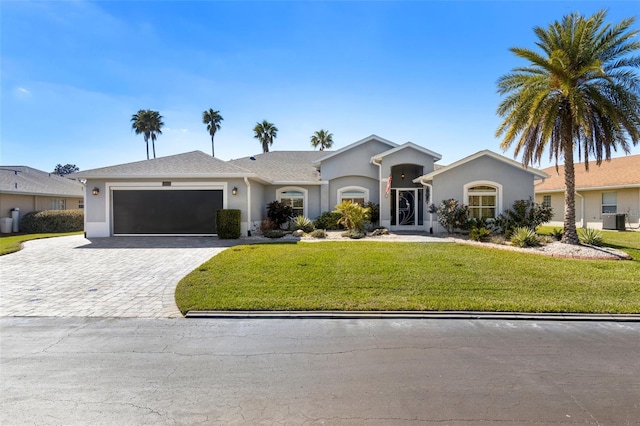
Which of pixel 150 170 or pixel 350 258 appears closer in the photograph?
pixel 350 258

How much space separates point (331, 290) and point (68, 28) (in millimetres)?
13039

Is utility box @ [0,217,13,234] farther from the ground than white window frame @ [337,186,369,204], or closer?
closer

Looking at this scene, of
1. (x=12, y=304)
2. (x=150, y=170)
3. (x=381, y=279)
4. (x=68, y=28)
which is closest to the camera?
(x=12, y=304)

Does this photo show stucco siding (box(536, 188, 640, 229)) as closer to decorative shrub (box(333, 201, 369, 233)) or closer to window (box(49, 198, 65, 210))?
decorative shrub (box(333, 201, 369, 233))

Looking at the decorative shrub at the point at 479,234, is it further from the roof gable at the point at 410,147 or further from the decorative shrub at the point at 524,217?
the roof gable at the point at 410,147

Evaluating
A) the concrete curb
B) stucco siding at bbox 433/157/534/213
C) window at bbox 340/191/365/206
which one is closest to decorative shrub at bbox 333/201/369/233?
window at bbox 340/191/365/206

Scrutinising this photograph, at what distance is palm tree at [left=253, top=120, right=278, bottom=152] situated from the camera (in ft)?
135

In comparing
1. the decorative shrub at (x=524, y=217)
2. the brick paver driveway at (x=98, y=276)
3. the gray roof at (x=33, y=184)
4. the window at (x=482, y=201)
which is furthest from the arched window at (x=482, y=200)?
the gray roof at (x=33, y=184)

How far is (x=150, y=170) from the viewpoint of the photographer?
54.1 feet

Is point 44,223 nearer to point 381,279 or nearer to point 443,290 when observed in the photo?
point 381,279

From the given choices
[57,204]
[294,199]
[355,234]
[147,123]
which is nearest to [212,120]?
[147,123]

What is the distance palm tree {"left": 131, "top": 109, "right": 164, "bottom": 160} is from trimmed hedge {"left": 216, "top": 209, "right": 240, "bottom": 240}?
36.8m

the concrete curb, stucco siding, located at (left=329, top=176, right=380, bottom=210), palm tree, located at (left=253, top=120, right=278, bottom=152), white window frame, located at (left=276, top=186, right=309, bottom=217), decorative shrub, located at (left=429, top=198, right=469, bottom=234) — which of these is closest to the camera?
the concrete curb

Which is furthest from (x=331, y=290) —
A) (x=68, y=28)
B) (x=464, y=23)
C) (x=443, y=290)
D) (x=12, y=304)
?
(x=68, y=28)
